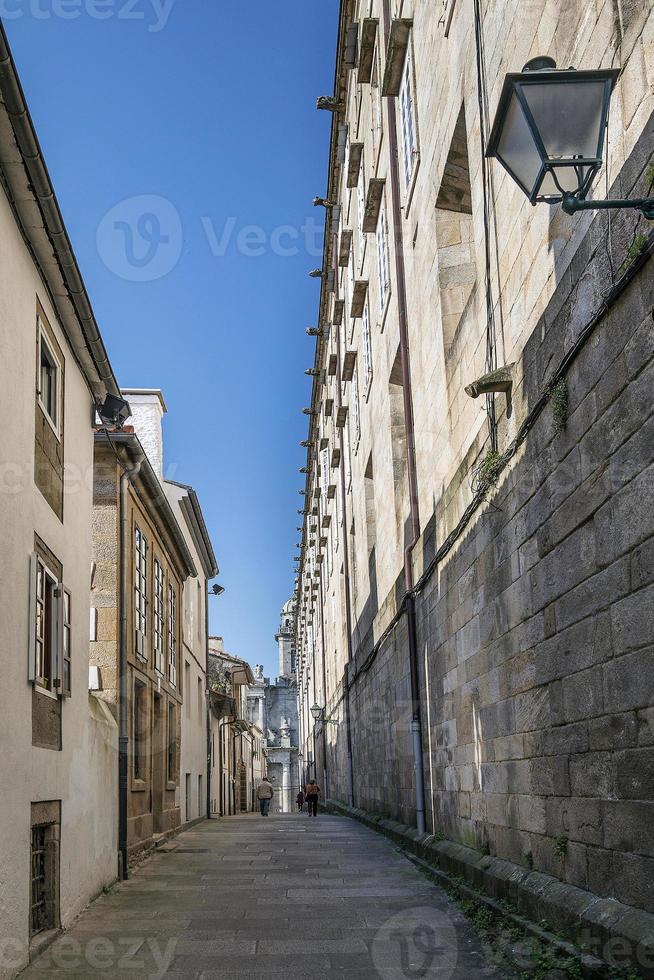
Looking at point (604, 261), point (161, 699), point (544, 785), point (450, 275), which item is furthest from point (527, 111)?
point (161, 699)

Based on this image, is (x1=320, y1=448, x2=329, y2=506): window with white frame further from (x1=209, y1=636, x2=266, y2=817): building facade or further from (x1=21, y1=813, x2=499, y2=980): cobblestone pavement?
(x1=21, y1=813, x2=499, y2=980): cobblestone pavement

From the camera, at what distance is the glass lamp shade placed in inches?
188

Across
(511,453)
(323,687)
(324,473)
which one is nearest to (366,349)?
(511,453)

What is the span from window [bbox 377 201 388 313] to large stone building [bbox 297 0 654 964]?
14cm

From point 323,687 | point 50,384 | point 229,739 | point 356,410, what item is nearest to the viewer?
point 50,384

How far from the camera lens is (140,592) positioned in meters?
17.5

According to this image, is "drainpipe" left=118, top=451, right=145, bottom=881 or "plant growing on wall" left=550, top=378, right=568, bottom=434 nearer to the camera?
"plant growing on wall" left=550, top=378, right=568, bottom=434

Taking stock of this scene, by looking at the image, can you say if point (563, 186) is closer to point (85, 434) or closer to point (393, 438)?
point (85, 434)

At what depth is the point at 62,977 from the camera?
7227mm

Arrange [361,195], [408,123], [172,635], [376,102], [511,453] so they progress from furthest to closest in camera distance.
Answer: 1. [172,635]
2. [361,195]
3. [376,102]
4. [408,123]
5. [511,453]

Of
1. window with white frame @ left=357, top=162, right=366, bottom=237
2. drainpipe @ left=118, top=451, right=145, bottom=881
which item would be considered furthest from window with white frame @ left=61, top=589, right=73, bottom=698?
window with white frame @ left=357, top=162, right=366, bottom=237

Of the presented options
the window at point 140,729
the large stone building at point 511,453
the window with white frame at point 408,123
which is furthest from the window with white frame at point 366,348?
the window at point 140,729

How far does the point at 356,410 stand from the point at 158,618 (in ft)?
22.2

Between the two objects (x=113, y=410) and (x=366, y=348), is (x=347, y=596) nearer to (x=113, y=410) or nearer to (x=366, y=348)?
(x=366, y=348)
